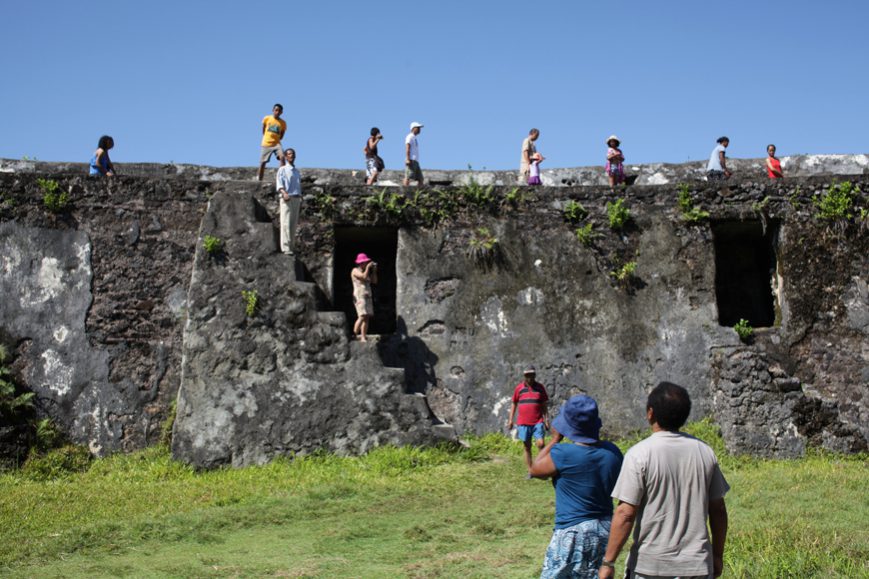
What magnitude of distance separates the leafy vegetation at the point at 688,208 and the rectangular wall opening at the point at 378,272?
12.1 feet

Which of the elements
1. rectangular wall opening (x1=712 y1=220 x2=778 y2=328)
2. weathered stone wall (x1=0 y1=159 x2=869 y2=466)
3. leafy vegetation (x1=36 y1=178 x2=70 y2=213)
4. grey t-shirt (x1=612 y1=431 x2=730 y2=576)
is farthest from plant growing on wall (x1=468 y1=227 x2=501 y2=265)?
grey t-shirt (x1=612 y1=431 x2=730 y2=576)

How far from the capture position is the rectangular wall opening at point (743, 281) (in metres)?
12.8

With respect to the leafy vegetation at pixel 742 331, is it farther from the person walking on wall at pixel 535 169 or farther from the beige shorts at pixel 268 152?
the beige shorts at pixel 268 152

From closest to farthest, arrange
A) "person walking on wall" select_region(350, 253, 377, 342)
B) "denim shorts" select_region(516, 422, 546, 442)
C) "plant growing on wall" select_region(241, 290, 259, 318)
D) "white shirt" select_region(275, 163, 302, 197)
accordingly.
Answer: "denim shorts" select_region(516, 422, 546, 442) < "plant growing on wall" select_region(241, 290, 259, 318) < "person walking on wall" select_region(350, 253, 377, 342) < "white shirt" select_region(275, 163, 302, 197)

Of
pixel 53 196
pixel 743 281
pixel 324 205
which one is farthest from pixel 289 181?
pixel 743 281

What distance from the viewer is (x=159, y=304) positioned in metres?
11.6

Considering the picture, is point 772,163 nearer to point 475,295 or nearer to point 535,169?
point 535,169

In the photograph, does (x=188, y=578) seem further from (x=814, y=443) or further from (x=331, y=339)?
(x=814, y=443)

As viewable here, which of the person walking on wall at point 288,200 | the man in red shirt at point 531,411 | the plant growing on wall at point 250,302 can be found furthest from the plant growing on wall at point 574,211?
the plant growing on wall at point 250,302

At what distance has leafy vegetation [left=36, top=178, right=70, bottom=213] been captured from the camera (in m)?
11.5

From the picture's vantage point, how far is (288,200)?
37.3 feet

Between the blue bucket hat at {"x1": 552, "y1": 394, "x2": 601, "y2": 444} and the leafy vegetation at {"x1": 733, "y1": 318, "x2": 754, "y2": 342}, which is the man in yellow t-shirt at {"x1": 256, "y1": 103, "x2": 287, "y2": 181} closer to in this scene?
the leafy vegetation at {"x1": 733, "y1": 318, "x2": 754, "y2": 342}

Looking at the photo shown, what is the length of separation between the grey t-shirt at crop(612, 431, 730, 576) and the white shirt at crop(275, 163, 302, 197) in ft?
26.3

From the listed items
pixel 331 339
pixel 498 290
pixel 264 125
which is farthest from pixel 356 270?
pixel 264 125
